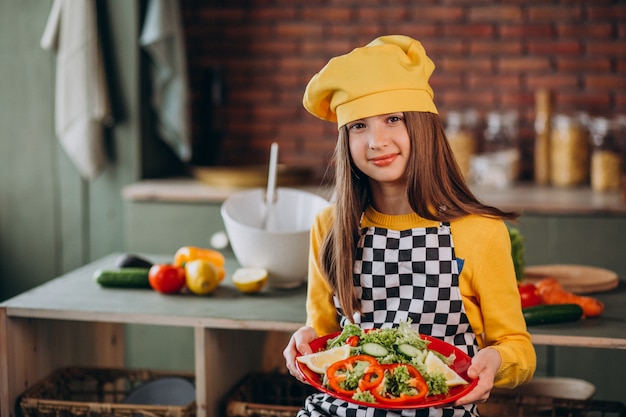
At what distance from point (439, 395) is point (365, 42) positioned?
2.62m

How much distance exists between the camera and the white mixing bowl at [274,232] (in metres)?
2.34

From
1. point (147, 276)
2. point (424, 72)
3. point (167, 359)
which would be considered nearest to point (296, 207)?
point (147, 276)

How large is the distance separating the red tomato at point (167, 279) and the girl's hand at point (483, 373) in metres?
0.92

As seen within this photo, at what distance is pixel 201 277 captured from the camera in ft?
7.55

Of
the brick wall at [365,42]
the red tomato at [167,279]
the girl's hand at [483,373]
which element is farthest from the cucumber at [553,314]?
the brick wall at [365,42]

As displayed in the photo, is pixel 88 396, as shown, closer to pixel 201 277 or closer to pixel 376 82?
pixel 201 277

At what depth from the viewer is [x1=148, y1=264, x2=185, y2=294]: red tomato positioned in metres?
2.32

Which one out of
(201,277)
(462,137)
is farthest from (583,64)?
(201,277)

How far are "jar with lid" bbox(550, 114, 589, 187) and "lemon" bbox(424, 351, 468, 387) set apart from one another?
7.43 feet

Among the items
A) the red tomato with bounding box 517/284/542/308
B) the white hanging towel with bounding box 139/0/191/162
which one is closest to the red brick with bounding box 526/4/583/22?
→ the white hanging towel with bounding box 139/0/191/162

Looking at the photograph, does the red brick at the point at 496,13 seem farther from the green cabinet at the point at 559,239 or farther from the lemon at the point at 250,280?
the lemon at the point at 250,280

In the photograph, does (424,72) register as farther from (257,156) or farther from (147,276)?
(257,156)

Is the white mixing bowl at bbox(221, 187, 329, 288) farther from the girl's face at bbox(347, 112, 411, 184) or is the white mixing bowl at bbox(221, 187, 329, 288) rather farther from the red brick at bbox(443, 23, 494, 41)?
the red brick at bbox(443, 23, 494, 41)

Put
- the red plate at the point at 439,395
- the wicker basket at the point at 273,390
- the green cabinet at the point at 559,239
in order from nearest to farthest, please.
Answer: the red plate at the point at 439,395
the wicker basket at the point at 273,390
the green cabinet at the point at 559,239
